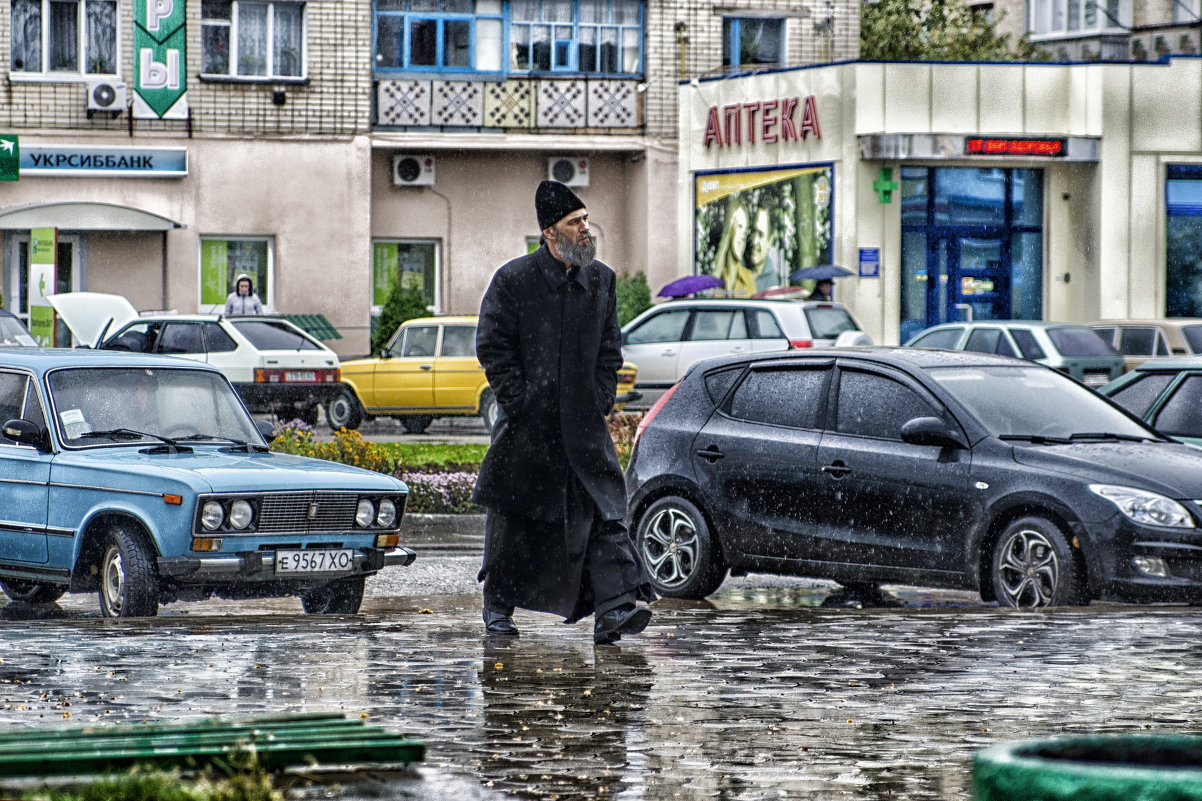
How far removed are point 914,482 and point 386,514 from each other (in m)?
2.88

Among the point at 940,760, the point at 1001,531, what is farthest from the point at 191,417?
the point at 940,760

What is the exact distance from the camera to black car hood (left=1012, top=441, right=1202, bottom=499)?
1014 cm

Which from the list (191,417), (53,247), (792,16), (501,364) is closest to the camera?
(501,364)

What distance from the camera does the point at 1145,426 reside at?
1130 centimetres

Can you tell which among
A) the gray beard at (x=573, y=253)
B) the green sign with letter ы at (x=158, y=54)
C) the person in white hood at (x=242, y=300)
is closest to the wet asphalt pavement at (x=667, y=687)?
the gray beard at (x=573, y=253)

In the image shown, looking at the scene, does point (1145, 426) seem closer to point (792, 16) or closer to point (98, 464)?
point (98, 464)

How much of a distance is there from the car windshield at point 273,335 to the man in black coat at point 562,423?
17844mm

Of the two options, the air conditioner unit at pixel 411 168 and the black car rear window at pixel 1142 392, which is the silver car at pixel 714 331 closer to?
Answer: the air conditioner unit at pixel 411 168

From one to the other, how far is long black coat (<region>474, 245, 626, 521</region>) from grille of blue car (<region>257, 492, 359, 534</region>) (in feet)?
6.83

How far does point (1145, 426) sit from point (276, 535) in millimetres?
5003

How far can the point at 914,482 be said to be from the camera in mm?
10617

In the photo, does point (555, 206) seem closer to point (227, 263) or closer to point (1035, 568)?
point (1035, 568)

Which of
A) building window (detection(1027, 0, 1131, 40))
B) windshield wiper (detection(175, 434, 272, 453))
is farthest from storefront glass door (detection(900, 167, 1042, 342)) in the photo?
windshield wiper (detection(175, 434, 272, 453))

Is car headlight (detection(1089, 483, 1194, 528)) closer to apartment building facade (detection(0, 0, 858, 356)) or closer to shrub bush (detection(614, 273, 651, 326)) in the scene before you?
shrub bush (detection(614, 273, 651, 326))
